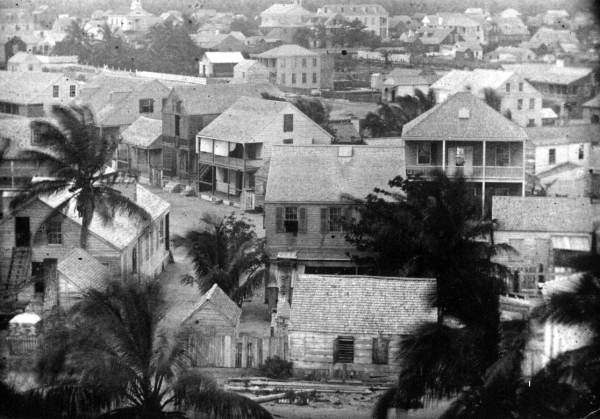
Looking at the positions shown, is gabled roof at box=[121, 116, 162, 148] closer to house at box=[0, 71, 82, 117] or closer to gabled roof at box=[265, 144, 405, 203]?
house at box=[0, 71, 82, 117]

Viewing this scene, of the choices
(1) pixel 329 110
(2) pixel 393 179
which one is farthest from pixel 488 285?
(1) pixel 329 110

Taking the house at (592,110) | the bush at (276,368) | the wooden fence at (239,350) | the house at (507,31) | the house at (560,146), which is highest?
the house at (507,31)

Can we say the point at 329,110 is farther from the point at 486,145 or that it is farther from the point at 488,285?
the point at 488,285

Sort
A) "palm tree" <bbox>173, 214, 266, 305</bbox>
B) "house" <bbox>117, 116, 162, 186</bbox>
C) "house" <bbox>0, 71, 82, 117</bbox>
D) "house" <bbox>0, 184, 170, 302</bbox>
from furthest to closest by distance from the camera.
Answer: "house" <bbox>0, 71, 82, 117</bbox>, "house" <bbox>117, 116, 162, 186</bbox>, "palm tree" <bbox>173, 214, 266, 305</bbox>, "house" <bbox>0, 184, 170, 302</bbox>

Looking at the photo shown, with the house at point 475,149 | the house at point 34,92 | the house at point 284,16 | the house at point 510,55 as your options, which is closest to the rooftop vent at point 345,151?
the house at point 475,149

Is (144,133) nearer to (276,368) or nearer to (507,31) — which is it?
(507,31)

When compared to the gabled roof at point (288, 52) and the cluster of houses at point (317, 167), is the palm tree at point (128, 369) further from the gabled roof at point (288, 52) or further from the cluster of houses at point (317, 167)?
the gabled roof at point (288, 52)

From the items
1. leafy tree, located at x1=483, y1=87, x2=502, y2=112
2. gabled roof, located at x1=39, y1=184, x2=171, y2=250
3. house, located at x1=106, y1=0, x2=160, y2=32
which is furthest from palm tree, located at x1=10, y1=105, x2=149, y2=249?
house, located at x1=106, y1=0, x2=160, y2=32

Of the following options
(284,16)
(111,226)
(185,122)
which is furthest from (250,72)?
(111,226)
